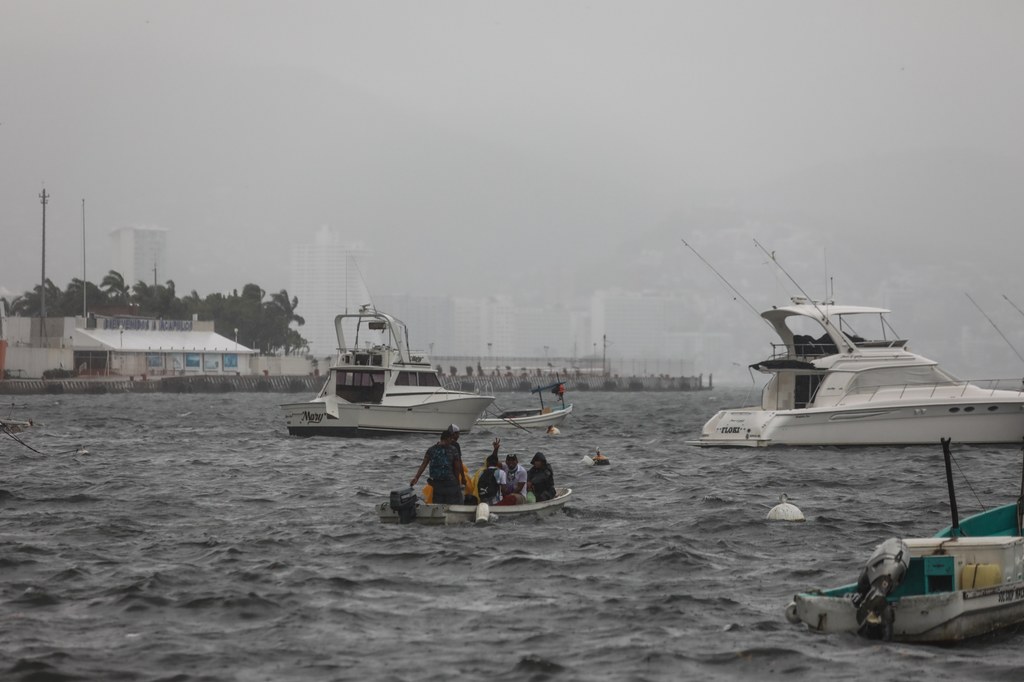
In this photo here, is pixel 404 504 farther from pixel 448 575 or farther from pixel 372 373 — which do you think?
pixel 372 373

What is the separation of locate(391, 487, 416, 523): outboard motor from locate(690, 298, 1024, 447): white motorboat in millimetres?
22477

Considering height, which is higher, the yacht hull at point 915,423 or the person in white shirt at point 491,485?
the yacht hull at point 915,423

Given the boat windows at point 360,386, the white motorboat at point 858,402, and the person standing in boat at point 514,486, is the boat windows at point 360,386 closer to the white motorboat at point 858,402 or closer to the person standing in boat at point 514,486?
the white motorboat at point 858,402

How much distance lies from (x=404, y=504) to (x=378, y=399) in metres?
28.7

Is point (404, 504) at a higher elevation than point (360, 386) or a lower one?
lower

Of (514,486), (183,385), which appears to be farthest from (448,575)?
(183,385)

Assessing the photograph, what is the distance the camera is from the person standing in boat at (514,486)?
2773 cm

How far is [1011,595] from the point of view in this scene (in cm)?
1753

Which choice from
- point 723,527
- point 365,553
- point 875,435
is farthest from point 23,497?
point 875,435

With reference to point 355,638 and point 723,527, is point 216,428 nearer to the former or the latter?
point 723,527

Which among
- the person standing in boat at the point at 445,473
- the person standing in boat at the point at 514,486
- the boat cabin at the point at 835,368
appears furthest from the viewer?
the boat cabin at the point at 835,368

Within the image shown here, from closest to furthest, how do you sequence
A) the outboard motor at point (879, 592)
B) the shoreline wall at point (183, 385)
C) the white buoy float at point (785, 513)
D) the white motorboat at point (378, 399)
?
1. the outboard motor at point (879, 592)
2. the white buoy float at point (785, 513)
3. the white motorboat at point (378, 399)
4. the shoreline wall at point (183, 385)

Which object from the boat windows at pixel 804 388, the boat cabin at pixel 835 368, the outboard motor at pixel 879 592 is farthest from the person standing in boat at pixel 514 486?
the boat windows at pixel 804 388

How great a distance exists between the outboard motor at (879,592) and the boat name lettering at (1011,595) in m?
1.35
